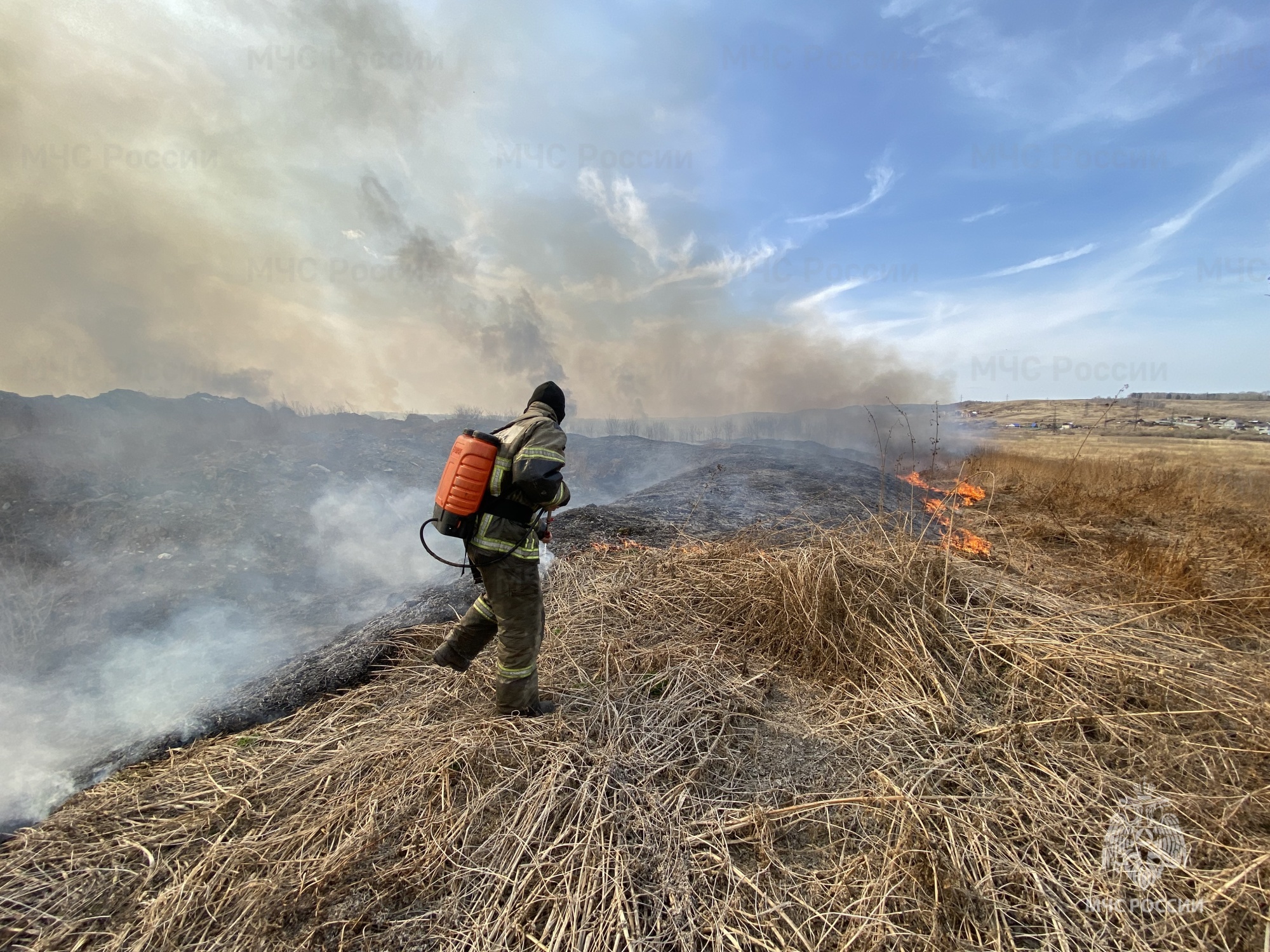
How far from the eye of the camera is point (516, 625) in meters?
2.90

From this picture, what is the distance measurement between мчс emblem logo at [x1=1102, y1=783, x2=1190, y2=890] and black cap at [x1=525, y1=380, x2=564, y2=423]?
3.28 m

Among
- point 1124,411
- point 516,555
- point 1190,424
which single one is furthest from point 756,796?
point 1124,411

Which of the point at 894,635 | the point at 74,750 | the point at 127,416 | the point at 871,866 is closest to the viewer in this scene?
the point at 871,866

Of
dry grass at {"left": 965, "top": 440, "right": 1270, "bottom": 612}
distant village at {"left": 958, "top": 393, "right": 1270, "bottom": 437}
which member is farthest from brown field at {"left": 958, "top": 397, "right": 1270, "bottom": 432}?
dry grass at {"left": 965, "top": 440, "right": 1270, "bottom": 612}

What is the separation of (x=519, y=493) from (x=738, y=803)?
78.3 inches

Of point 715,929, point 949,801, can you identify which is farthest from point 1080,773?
point 715,929

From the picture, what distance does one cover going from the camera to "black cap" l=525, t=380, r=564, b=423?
3.13 metres

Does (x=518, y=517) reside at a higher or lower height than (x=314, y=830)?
A: higher

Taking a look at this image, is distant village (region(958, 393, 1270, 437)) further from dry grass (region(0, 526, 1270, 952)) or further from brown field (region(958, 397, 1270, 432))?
dry grass (region(0, 526, 1270, 952))

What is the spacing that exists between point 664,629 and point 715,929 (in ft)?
7.37

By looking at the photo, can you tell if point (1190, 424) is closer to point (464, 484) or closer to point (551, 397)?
point (551, 397)

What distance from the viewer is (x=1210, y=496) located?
8.98 meters

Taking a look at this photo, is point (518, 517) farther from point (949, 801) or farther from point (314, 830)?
point (949, 801)

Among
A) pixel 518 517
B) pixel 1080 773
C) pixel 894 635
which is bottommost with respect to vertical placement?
pixel 1080 773
